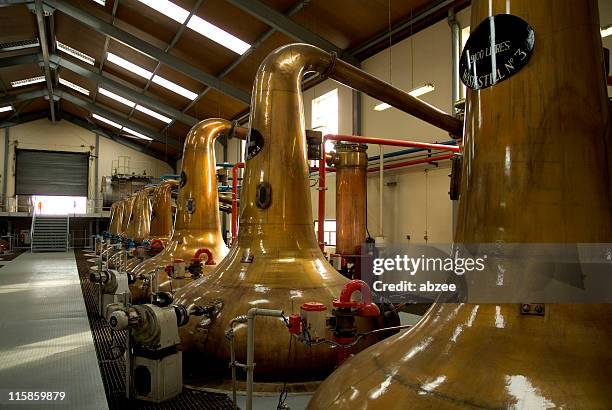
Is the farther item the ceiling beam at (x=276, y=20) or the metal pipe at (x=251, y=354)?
the ceiling beam at (x=276, y=20)

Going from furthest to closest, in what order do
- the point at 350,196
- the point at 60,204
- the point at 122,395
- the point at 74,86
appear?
1. the point at 60,204
2. the point at 74,86
3. the point at 350,196
4. the point at 122,395

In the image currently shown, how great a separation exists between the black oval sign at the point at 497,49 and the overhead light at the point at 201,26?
8.72m

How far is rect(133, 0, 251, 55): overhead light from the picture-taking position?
935cm

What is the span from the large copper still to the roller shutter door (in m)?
20.5

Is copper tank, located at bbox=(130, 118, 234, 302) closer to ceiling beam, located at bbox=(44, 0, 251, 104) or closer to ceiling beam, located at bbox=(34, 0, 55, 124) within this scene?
ceiling beam, located at bbox=(44, 0, 251, 104)

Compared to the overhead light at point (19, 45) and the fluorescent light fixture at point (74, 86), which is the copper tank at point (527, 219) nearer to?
the overhead light at point (19, 45)

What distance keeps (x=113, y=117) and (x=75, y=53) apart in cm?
521

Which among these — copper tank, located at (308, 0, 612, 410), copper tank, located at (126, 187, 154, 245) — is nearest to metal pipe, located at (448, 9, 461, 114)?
copper tank, located at (308, 0, 612, 410)

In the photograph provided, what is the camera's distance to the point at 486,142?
4.95 ft

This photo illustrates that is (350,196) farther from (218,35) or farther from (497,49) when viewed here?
(218,35)

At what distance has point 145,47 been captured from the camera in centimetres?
1089

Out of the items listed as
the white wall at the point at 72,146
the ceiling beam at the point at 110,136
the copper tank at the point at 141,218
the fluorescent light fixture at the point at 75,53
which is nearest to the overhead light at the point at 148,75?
the fluorescent light fixture at the point at 75,53

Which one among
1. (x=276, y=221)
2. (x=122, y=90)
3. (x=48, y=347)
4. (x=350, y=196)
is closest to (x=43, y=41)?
(x=122, y=90)

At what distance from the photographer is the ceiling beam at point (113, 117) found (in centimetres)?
1822
